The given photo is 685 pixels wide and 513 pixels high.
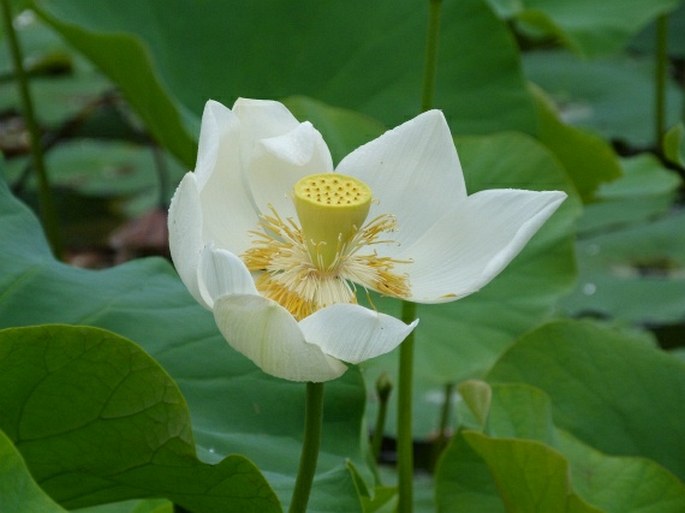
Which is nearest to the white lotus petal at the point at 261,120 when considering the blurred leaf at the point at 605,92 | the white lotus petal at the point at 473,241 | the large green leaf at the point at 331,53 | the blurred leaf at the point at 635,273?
the white lotus petal at the point at 473,241

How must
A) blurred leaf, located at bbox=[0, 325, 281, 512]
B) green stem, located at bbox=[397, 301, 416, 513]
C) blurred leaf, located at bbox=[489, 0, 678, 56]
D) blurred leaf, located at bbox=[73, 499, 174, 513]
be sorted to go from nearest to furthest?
blurred leaf, located at bbox=[0, 325, 281, 512] → blurred leaf, located at bbox=[73, 499, 174, 513] → green stem, located at bbox=[397, 301, 416, 513] → blurred leaf, located at bbox=[489, 0, 678, 56]

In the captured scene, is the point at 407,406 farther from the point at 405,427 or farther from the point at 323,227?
the point at 323,227

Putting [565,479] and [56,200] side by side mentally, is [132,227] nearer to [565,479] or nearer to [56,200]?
[56,200]

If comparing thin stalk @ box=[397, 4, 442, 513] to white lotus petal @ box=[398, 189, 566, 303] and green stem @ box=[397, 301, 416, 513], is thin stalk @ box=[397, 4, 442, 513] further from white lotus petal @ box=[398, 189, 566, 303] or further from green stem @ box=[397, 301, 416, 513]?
white lotus petal @ box=[398, 189, 566, 303]

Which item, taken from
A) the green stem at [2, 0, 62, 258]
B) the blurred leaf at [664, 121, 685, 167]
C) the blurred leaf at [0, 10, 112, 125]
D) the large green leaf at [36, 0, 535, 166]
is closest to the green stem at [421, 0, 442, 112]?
the blurred leaf at [664, 121, 685, 167]

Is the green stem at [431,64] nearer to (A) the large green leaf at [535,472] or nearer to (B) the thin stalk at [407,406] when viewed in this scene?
(B) the thin stalk at [407,406]

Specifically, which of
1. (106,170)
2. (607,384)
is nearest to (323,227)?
(607,384)

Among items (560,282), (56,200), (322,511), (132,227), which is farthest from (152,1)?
(56,200)
